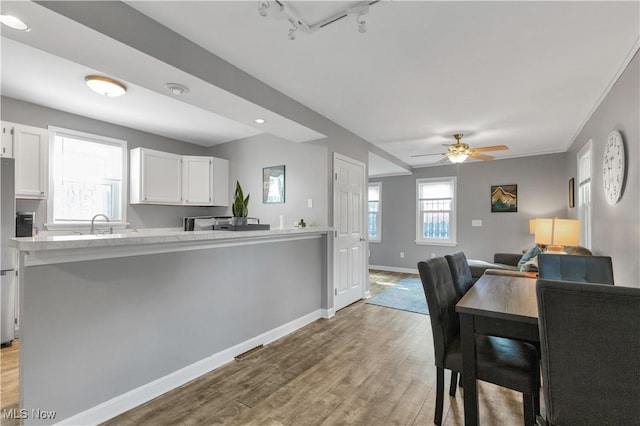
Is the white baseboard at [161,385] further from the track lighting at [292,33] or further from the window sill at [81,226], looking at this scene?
the window sill at [81,226]

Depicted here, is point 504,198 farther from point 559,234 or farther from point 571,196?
point 559,234

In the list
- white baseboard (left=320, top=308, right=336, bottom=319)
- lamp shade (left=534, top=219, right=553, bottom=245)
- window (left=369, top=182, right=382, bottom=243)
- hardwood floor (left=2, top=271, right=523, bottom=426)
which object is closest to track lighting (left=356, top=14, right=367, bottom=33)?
hardwood floor (left=2, top=271, right=523, bottom=426)

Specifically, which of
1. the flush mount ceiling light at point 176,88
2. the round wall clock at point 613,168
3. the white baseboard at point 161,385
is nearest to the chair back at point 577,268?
the round wall clock at point 613,168

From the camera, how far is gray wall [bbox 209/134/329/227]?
3.69 m

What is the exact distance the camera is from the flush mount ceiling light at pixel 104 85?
2523mm

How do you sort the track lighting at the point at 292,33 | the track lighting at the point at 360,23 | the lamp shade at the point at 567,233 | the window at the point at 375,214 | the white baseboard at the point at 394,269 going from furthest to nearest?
1. the window at the point at 375,214
2. the white baseboard at the point at 394,269
3. the lamp shade at the point at 567,233
4. the track lighting at the point at 292,33
5. the track lighting at the point at 360,23

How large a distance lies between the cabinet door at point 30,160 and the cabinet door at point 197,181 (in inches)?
62.9

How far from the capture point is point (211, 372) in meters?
2.33

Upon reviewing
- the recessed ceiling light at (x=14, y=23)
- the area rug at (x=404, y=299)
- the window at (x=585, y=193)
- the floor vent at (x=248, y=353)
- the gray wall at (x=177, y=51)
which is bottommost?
the area rug at (x=404, y=299)

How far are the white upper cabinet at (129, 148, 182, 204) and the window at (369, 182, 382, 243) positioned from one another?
14.6ft

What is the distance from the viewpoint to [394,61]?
2203 millimetres

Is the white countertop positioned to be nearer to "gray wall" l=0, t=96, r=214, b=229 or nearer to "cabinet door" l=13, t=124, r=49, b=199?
"cabinet door" l=13, t=124, r=49, b=199

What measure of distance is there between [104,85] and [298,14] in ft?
6.44

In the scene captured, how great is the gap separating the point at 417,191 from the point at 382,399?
5.22m
